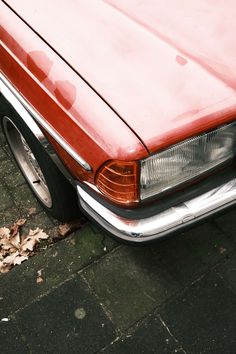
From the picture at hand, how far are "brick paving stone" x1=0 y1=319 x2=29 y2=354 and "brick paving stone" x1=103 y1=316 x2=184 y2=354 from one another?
0.49 m

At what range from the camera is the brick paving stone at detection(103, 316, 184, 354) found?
2.21 metres

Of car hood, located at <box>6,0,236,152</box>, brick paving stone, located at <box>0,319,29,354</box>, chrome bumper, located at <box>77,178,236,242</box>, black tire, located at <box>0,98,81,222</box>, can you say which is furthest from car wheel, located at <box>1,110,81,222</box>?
brick paving stone, located at <box>0,319,29,354</box>

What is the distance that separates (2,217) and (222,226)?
1.62m

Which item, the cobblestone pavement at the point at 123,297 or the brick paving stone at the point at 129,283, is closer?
the cobblestone pavement at the point at 123,297

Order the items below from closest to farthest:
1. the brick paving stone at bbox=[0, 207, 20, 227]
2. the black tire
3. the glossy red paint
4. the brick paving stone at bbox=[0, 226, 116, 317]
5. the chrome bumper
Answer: the glossy red paint → the chrome bumper → the black tire → the brick paving stone at bbox=[0, 226, 116, 317] → the brick paving stone at bbox=[0, 207, 20, 227]

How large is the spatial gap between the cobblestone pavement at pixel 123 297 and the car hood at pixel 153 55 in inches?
31.9

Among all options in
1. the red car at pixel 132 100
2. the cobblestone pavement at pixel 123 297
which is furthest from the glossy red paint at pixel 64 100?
the cobblestone pavement at pixel 123 297

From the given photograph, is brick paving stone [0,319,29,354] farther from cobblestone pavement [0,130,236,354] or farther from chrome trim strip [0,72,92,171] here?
chrome trim strip [0,72,92,171]

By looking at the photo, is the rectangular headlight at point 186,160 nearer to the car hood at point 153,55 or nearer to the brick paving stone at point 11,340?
the car hood at point 153,55

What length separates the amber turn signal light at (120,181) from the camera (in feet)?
5.69

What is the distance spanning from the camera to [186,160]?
1.85m

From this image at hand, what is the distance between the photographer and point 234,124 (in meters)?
1.85

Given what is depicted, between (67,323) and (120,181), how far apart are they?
3.52ft


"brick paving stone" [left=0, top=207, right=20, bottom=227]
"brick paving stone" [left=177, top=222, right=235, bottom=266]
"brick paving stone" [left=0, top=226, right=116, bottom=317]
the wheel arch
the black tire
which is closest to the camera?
the wheel arch
